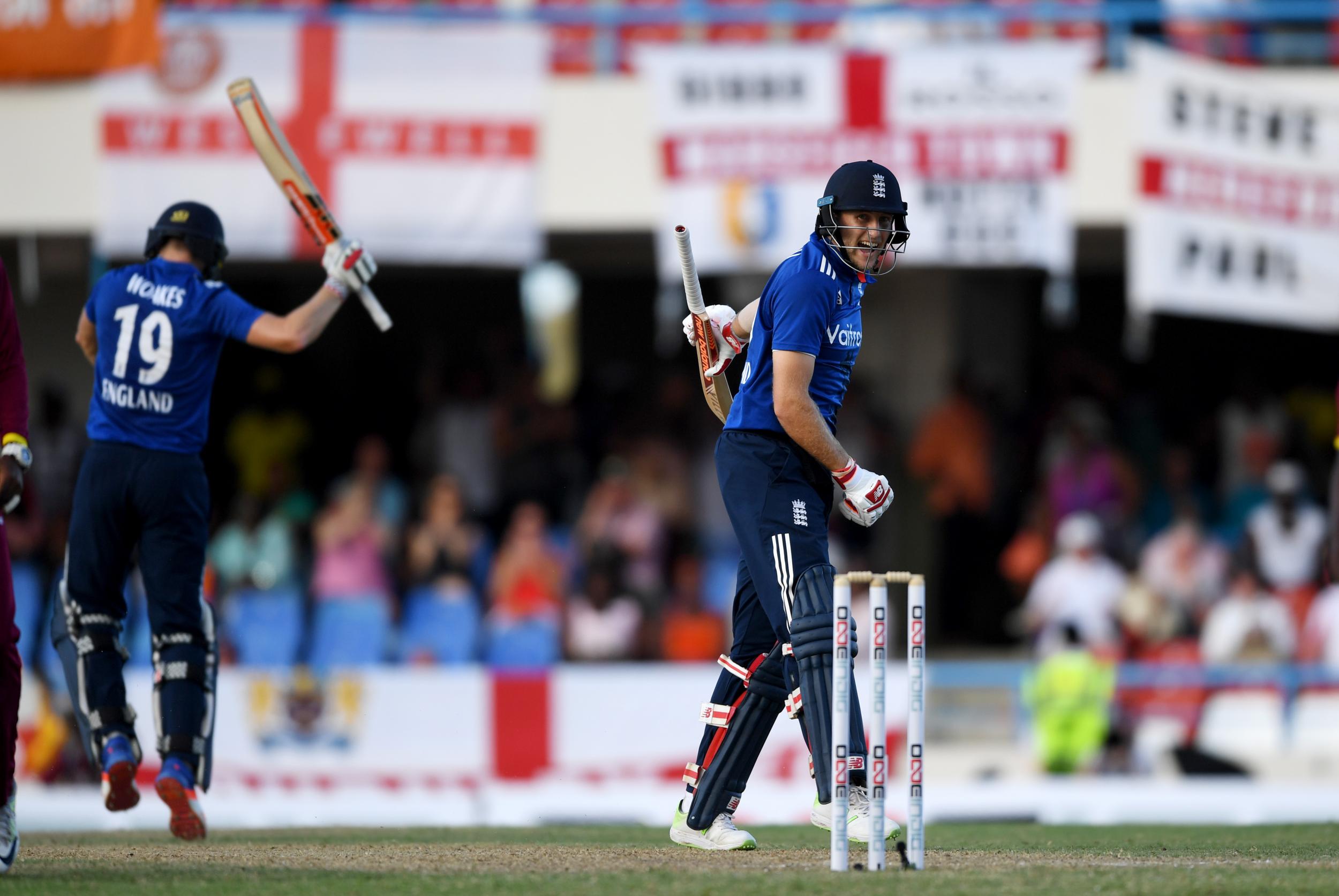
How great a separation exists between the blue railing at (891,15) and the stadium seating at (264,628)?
451 cm

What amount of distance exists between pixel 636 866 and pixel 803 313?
1854mm

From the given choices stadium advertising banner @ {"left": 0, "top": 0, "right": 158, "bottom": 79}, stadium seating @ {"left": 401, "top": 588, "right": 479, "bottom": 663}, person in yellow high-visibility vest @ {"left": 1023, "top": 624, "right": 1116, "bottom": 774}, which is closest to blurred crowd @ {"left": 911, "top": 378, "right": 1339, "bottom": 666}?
person in yellow high-visibility vest @ {"left": 1023, "top": 624, "right": 1116, "bottom": 774}

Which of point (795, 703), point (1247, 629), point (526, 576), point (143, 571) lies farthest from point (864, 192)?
point (1247, 629)

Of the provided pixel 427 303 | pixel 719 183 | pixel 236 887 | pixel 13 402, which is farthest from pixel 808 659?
pixel 427 303

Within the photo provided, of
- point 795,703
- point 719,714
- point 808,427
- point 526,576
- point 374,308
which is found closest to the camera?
point 808,427

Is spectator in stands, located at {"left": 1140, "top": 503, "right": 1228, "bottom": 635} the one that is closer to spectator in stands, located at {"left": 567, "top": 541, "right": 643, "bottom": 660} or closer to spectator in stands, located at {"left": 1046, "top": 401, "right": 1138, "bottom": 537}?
spectator in stands, located at {"left": 1046, "top": 401, "right": 1138, "bottom": 537}

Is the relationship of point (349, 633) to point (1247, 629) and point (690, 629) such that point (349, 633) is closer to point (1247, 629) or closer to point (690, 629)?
point (690, 629)

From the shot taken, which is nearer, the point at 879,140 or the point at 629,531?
the point at 879,140

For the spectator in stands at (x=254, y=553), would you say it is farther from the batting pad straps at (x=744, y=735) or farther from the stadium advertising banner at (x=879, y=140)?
the batting pad straps at (x=744, y=735)

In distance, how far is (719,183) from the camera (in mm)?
13781

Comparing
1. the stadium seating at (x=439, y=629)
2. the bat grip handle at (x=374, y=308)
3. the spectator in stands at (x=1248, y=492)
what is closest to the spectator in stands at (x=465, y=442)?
the stadium seating at (x=439, y=629)

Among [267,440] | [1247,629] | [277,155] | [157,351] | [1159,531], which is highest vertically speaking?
[277,155]

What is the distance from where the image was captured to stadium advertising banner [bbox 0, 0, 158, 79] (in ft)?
44.8

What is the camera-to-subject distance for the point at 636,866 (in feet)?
19.3
